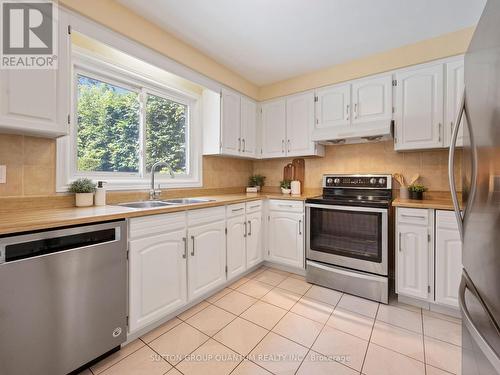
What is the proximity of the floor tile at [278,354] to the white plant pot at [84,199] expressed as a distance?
5.19 feet

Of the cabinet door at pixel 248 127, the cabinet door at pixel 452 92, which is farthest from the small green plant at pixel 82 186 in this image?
the cabinet door at pixel 452 92

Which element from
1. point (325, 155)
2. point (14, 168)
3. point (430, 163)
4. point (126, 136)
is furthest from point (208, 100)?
point (430, 163)

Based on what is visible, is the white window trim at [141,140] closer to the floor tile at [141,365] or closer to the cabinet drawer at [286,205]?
the cabinet drawer at [286,205]

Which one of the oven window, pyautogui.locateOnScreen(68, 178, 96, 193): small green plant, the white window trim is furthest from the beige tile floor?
the white window trim

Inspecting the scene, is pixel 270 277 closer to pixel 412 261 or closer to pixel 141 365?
pixel 412 261

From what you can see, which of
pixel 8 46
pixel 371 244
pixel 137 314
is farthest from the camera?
pixel 371 244

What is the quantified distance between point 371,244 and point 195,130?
7.60 ft

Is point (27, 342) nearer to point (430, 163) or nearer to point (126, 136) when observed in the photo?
point (126, 136)

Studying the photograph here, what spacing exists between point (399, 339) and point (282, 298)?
36.8 inches

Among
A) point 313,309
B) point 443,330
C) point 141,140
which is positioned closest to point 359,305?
point 313,309

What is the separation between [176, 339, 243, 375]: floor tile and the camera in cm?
137

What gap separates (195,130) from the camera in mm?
2898

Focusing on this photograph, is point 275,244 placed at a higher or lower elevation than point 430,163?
lower

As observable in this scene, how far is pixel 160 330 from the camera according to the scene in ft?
5.67
